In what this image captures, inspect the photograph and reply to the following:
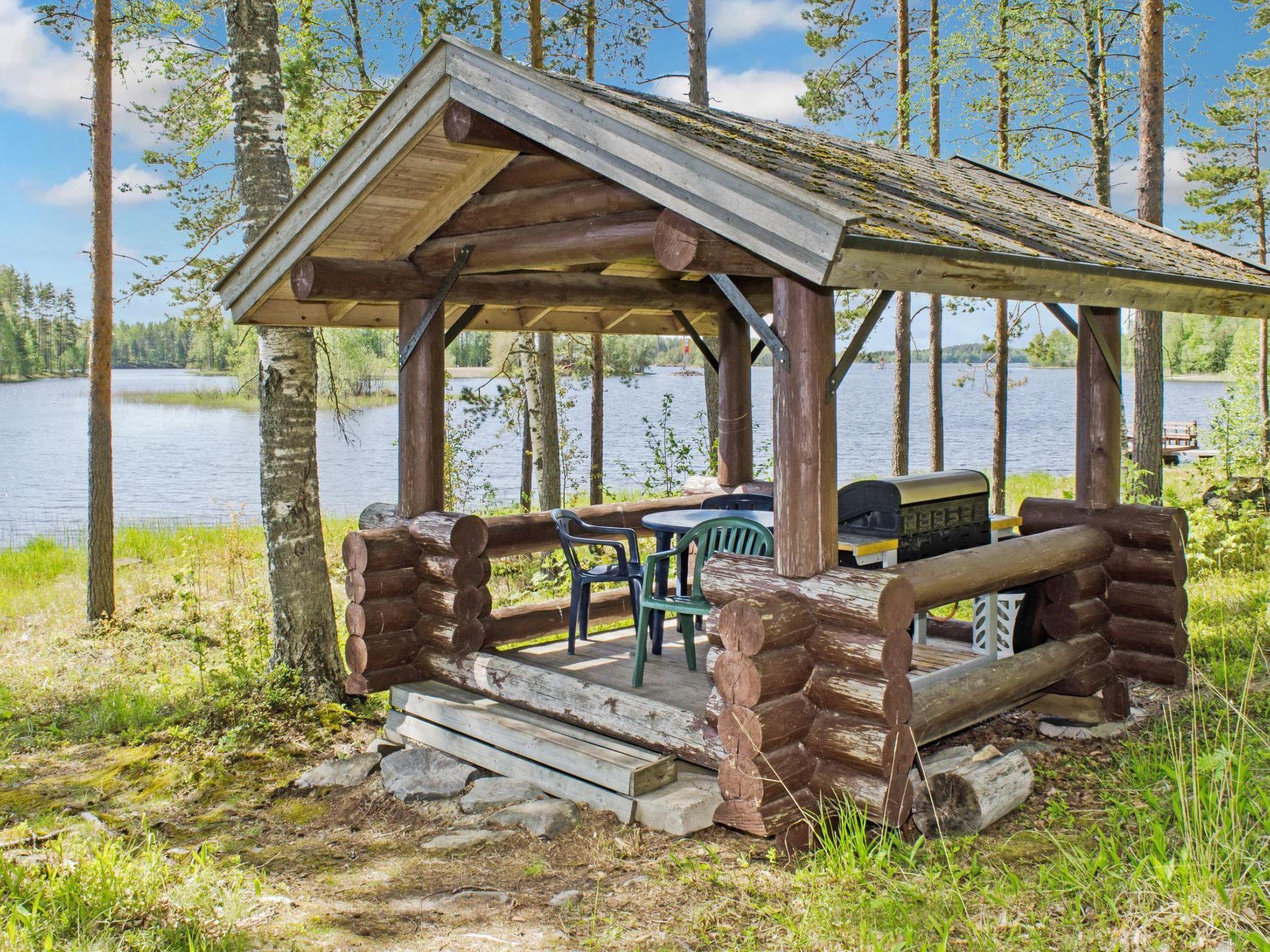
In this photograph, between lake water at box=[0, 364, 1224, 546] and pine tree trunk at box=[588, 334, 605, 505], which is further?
lake water at box=[0, 364, 1224, 546]

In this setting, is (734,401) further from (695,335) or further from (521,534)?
(521,534)

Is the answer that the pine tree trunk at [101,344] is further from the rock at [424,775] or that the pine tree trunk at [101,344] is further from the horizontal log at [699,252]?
the horizontal log at [699,252]

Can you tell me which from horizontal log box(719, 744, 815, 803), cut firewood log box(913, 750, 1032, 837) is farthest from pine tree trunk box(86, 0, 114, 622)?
cut firewood log box(913, 750, 1032, 837)

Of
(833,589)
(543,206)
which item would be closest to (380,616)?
(543,206)

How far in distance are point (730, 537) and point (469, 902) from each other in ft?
7.47

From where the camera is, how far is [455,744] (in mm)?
5680

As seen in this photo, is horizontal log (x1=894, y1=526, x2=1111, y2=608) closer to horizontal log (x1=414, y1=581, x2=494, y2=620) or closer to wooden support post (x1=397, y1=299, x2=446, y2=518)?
horizontal log (x1=414, y1=581, x2=494, y2=620)

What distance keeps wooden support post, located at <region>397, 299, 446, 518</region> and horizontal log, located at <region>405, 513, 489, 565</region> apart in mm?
153

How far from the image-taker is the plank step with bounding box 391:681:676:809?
4.75m

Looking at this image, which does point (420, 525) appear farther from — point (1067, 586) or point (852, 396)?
point (852, 396)

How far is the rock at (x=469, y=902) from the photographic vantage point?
12.7 ft

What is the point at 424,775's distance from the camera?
5402 millimetres

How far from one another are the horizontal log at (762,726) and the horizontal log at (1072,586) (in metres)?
2.40

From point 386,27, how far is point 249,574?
8215 millimetres
